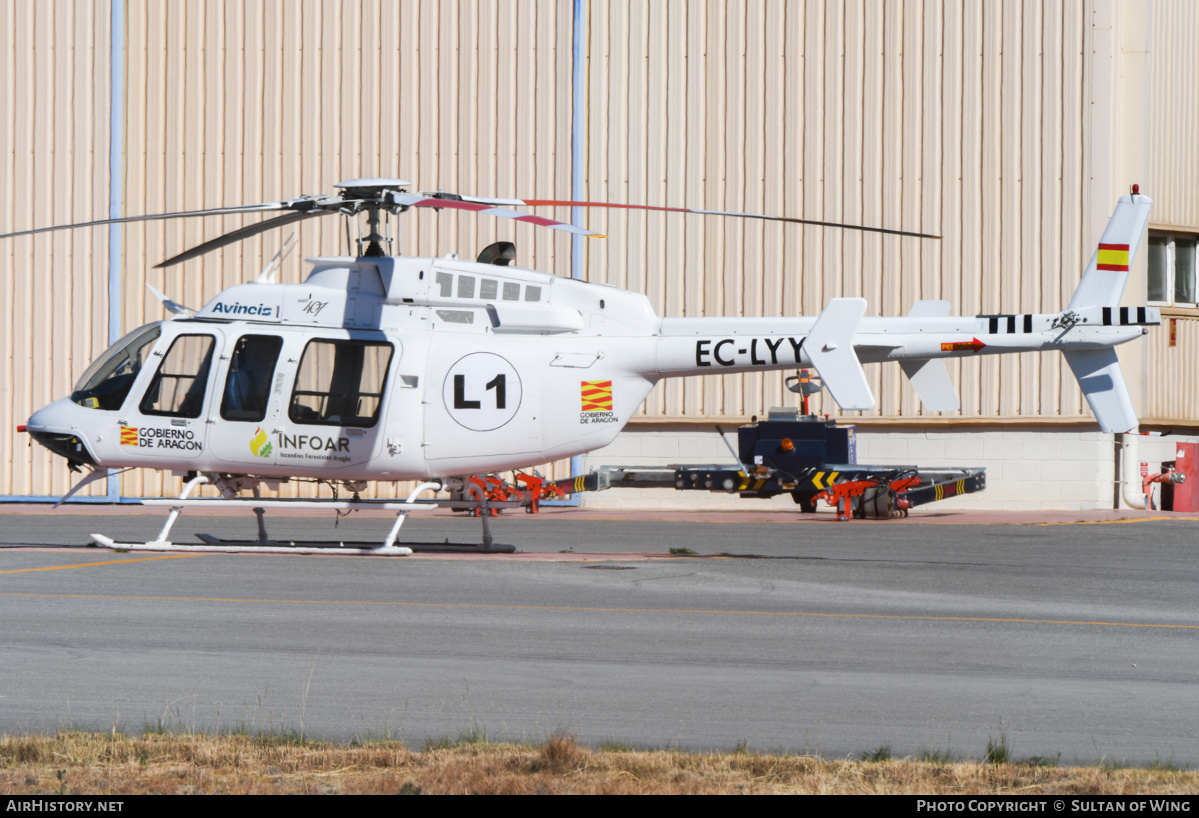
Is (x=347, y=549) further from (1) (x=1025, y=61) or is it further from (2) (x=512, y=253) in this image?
(1) (x=1025, y=61)

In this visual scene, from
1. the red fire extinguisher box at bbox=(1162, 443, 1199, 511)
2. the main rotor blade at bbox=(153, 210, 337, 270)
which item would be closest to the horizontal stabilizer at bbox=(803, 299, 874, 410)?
the main rotor blade at bbox=(153, 210, 337, 270)

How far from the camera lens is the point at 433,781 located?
215 inches

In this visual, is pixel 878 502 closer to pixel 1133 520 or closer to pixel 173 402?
pixel 1133 520

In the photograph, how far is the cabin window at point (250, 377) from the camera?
14.1 m

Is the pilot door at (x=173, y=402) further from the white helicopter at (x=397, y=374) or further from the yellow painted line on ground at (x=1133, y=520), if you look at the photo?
the yellow painted line on ground at (x=1133, y=520)

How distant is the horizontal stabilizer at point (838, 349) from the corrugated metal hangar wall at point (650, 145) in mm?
10659

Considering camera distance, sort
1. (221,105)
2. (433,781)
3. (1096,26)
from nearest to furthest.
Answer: (433,781) < (1096,26) < (221,105)

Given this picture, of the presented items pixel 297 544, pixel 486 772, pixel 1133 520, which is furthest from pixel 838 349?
pixel 1133 520

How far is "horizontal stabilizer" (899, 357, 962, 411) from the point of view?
1416cm

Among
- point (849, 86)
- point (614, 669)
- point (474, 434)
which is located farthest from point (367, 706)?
point (849, 86)

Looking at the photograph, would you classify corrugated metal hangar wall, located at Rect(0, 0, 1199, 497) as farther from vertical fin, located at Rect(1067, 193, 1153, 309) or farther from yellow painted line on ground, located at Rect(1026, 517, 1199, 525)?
vertical fin, located at Rect(1067, 193, 1153, 309)

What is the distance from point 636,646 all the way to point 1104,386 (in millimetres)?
6896

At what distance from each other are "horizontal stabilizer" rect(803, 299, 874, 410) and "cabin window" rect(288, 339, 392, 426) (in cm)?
465

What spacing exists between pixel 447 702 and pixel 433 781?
6.35ft
